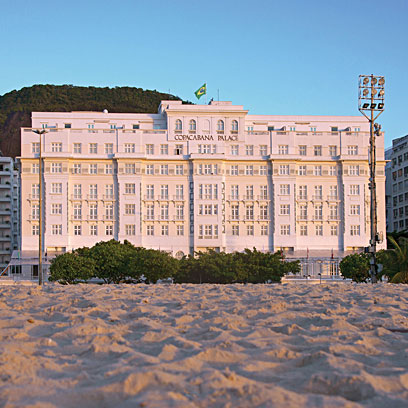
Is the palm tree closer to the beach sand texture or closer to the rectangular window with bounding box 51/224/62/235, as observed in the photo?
the beach sand texture

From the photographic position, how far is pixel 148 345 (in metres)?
6.55

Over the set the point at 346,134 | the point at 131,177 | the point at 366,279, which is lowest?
the point at 366,279

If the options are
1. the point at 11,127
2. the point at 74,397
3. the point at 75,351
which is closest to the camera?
the point at 74,397

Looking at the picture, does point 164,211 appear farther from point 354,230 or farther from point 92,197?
point 354,230

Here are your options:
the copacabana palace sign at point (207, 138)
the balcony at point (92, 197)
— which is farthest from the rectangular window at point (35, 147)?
the copacabana palace sign at point (207, 138)

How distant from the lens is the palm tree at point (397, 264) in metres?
28.0

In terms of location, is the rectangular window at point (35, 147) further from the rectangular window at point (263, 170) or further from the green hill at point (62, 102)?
the green hill at point (62, 102)

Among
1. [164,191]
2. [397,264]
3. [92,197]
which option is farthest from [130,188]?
[397,264]

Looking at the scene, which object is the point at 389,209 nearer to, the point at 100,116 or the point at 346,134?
the point at 346,134

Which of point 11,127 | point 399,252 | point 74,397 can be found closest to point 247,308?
point 74,397

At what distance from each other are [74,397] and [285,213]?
2604 inches

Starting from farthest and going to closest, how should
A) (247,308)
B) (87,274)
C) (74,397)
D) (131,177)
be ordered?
1. (131,177)
2. (87,274)
3. (247,308)
4. (74,397)

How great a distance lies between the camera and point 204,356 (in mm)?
5773

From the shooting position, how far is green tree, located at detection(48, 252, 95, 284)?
144ft
